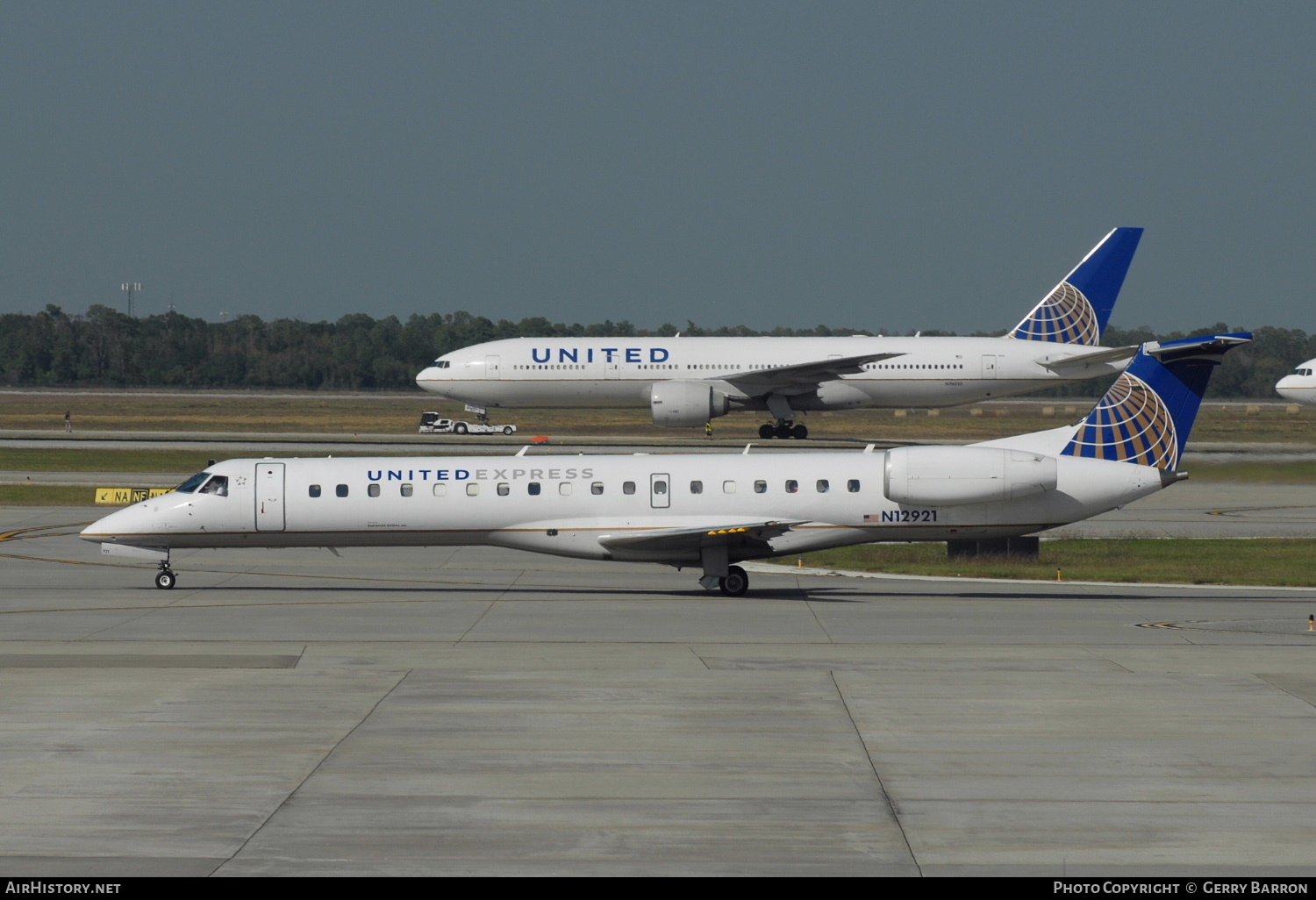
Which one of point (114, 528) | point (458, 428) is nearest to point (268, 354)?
point (458, 428)

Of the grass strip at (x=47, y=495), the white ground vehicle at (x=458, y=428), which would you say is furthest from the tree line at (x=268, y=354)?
the grass strip at (x=47, y=495)

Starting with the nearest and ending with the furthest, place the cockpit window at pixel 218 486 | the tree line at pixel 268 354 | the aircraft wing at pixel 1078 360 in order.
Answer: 1. the cockpit window at pixel 218 486
2. the aircraft wing at pixel 1078 360
3. the tree line at pixel 268 354

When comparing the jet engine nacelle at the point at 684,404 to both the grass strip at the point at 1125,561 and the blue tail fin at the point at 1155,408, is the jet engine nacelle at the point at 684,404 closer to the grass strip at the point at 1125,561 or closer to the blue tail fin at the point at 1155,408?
the grass strip at the point at 1125,561

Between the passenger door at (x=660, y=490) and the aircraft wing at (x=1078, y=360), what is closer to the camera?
the passenger door at (x=660, y=490)

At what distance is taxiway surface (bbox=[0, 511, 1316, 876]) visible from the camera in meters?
11.1

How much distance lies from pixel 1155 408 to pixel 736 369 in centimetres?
3530

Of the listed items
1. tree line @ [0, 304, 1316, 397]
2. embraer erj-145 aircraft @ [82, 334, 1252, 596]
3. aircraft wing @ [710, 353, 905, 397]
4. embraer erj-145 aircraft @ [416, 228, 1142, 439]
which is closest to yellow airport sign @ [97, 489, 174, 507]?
embraer erj-145 aircraft @ [82, 334, 1252, 596]

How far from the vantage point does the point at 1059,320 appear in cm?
6481

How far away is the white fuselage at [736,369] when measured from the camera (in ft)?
201

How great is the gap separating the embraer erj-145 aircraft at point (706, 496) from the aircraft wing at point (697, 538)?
49 mm

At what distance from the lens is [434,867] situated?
10562mm

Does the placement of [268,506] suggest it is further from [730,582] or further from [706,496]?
[730,582]

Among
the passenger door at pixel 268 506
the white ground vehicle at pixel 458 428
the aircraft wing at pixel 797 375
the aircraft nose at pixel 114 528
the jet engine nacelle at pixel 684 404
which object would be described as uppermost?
the aircraft wing at pixel 797 375
